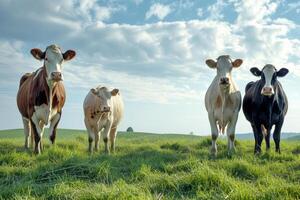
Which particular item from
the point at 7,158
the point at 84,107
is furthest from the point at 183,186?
the point at 84,107

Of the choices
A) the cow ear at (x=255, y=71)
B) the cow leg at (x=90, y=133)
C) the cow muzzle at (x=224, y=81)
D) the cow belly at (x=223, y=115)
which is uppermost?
the cow ear at (x=255, y=71)

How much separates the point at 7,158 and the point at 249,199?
228 inches

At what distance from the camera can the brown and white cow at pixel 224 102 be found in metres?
10.9

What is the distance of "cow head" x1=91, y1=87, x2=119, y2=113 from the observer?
36.6ft

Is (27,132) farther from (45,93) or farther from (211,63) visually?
(211,63)

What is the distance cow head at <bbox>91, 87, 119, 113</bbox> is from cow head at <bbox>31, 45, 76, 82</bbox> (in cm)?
144

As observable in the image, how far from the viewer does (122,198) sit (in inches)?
195

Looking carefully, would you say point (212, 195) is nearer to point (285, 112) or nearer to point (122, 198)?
point (122, 198)

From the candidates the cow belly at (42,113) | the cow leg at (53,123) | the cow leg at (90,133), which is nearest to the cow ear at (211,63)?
the cow leg at (90,133)

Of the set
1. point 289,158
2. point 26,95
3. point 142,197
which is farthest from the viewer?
point 26,95

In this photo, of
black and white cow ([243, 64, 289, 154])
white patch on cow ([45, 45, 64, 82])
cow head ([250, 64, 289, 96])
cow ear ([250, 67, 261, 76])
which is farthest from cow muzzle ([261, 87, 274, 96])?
white patch on cow ([45, 45, 64, 82])

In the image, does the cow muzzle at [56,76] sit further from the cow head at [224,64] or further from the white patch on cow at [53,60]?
the cow head at [224,64]

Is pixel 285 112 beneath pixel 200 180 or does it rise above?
above

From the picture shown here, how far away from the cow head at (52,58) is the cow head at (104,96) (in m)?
1.44
